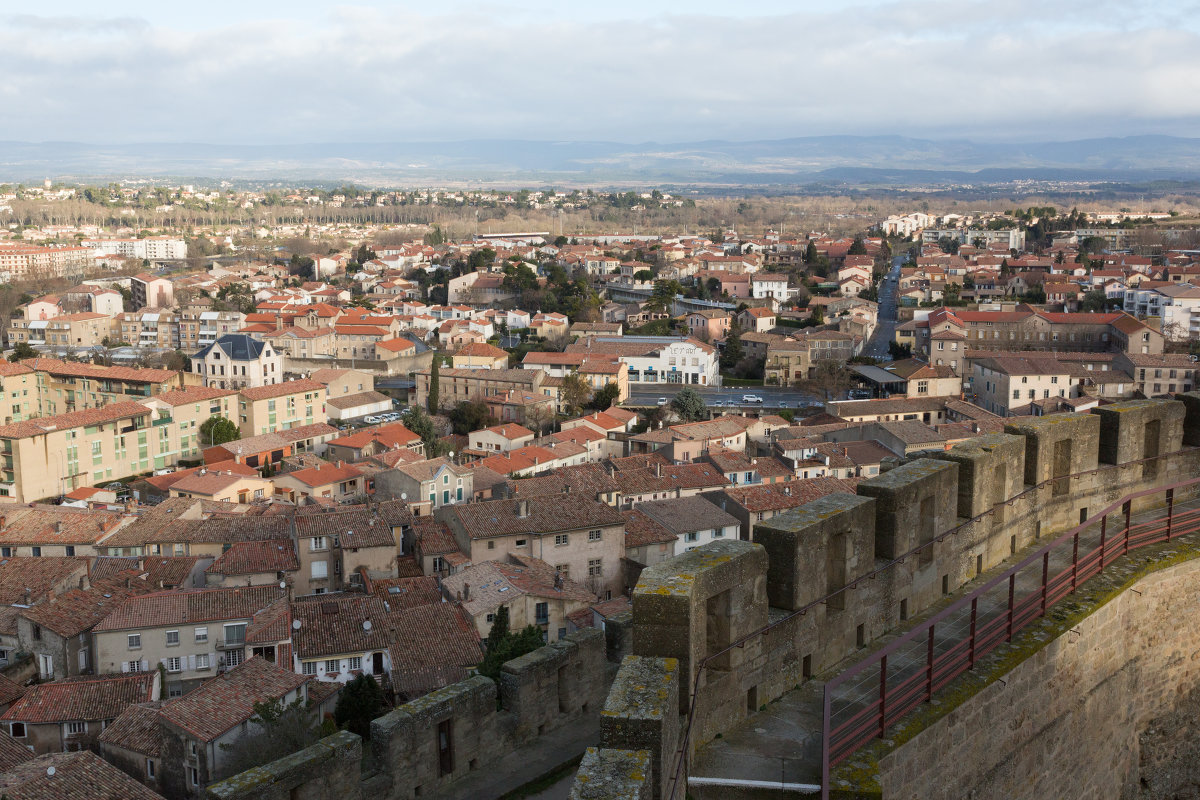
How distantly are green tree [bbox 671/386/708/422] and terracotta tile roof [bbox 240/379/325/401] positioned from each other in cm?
1209

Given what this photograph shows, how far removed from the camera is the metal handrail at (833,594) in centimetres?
366

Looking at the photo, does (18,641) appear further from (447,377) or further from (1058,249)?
(1058,249)

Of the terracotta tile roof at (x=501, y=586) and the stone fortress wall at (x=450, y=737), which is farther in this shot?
the terracotta tile roof at (x=501, y=586)

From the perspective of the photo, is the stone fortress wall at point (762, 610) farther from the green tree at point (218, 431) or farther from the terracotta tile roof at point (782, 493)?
the green tree at point (218, 431)

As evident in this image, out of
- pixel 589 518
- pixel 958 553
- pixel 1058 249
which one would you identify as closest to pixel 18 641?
pixel 589 518

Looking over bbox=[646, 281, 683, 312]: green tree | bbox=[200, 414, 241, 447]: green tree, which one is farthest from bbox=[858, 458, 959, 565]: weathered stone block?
bbox=[646, 281, 683, 312]: green tree

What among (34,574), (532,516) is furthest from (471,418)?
(34,574)

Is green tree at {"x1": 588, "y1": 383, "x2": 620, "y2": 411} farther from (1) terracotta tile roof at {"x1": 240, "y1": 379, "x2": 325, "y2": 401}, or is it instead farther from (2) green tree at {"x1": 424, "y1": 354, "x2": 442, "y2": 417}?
(1) terracotta tile roof at {"x1": 240, "y1": 379, "x2": 325, "y2": 401}

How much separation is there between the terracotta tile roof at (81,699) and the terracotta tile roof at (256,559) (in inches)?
152

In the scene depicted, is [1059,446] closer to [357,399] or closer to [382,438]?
[382,438]

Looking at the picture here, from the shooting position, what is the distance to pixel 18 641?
47.7 ft

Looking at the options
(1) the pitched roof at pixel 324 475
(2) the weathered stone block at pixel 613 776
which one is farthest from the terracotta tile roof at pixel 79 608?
(2) the weathered stone block at pixel 613 776

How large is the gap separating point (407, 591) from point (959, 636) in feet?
39.3

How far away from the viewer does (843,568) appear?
4648 millimetres
